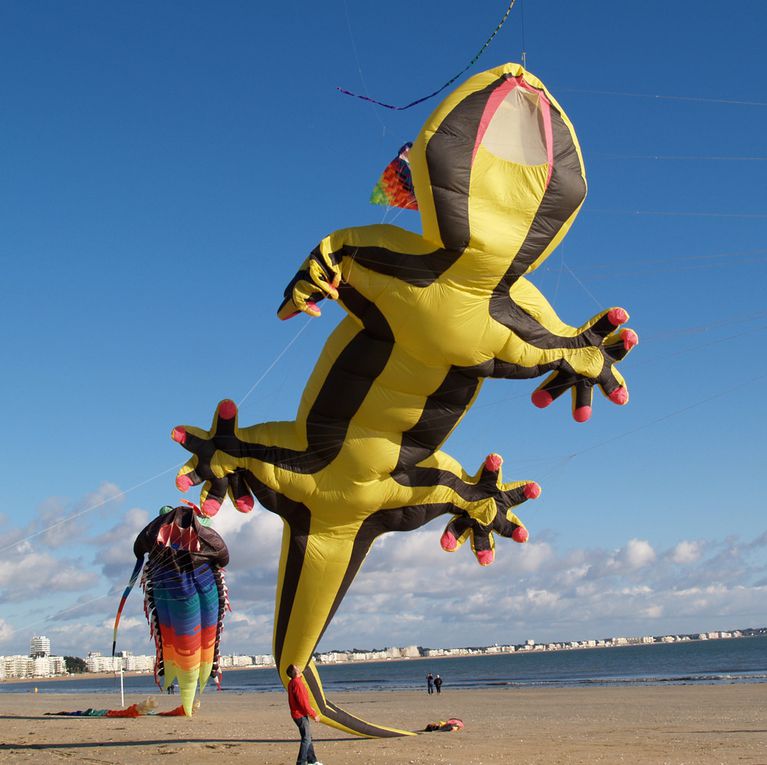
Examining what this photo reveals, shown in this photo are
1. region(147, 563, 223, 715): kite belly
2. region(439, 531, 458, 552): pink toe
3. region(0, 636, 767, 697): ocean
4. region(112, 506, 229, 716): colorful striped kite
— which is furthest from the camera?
region(0, 636, 767, 697): ocean

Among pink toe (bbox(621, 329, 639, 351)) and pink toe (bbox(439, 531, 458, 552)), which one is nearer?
pink toe (bbox(621, 329, 639, 351))

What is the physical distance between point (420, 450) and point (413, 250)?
80.1 inches

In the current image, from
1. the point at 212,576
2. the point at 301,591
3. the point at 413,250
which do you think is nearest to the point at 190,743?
the point at 212,576

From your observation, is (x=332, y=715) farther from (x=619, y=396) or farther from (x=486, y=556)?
(x=619, y=396)

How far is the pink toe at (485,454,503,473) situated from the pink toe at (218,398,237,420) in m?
2.59

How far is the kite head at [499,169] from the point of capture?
6.60 meters

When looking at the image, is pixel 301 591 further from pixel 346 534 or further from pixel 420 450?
pixel 420 450

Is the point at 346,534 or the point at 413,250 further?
the point at 346,534

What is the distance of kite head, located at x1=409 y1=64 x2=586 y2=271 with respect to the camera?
6.60 metres

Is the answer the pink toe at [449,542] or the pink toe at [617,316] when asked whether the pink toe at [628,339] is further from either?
the pink toe at [449,542]

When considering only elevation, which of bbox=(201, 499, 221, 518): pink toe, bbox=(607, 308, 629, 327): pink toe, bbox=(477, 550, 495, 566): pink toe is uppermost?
bbox=(607, 308, 629, 327): pink toe

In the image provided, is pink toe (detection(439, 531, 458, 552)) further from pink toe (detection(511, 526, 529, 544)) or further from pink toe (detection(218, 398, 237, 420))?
pink toe (detection(218, 398, 237, 420))

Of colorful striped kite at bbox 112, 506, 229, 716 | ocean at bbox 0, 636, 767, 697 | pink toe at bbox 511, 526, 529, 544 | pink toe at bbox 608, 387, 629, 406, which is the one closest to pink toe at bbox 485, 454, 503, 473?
pink toe at bbox 511, 526, 529, 544

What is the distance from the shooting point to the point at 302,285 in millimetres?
6488
